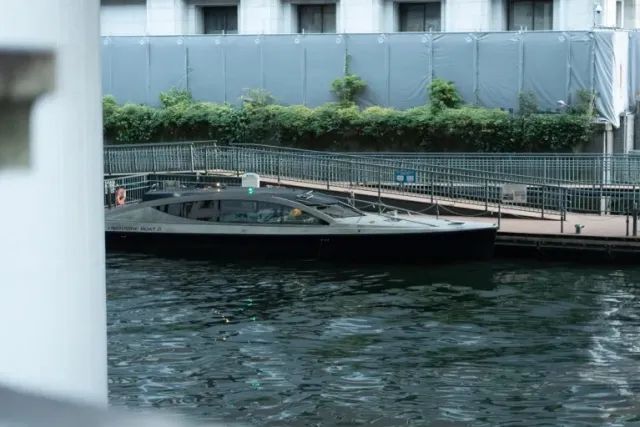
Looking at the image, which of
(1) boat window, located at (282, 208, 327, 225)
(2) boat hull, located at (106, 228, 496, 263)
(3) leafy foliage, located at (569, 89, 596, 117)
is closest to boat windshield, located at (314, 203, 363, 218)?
(1) boat window, located at (282, 208, 327, 225)

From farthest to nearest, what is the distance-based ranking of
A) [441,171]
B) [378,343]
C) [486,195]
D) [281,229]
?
1. [441,171]
2. [486,195]
3. [281,229]
4. [378,343]

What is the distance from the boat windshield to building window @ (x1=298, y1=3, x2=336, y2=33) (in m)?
20.0

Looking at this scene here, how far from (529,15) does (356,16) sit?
6771mm

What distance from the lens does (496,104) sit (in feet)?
139

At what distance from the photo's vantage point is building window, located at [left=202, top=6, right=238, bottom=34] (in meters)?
51.6

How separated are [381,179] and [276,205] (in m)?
7.46

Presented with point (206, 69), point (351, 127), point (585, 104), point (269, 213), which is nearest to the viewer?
point (269, 213)

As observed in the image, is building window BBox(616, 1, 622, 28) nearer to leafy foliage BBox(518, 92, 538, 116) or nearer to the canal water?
leafy foliage BBox(518, 92, 538, 116)

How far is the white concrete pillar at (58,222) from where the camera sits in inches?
154

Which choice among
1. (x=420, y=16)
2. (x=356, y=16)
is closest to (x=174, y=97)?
(x=356, y=16)

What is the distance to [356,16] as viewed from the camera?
4834 centimetres

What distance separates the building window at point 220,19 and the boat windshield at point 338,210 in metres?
21.8

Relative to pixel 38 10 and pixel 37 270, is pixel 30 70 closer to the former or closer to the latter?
pixel 38 10

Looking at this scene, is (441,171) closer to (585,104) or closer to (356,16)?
(585,104)
